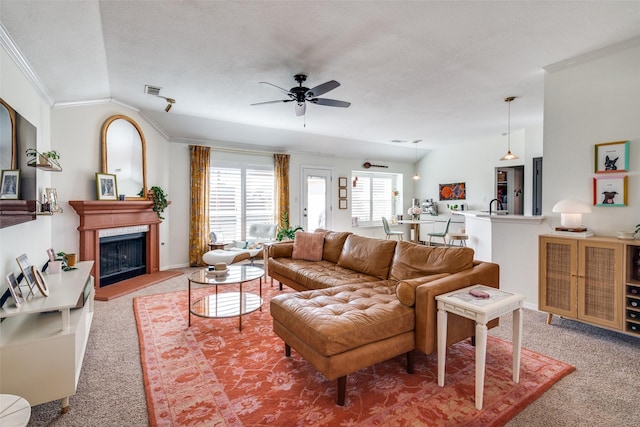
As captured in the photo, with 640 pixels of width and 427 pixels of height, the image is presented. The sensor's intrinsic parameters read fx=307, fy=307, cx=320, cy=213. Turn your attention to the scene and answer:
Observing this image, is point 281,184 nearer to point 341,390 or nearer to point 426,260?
point 426,260

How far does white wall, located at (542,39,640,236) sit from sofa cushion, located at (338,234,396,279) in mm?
1928

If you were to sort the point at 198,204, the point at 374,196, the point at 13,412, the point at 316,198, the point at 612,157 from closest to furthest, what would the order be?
the point at 13,412
the point at 612,157
the point at 198,204
the point at 316,198
the point at 374,196

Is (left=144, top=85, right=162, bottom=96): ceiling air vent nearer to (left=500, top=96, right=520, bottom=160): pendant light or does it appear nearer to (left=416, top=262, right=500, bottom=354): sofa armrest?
(left=416, top=262, right=500, bottom=354): sofa armrest

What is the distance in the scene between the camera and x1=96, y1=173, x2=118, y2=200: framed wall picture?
4.40 metres

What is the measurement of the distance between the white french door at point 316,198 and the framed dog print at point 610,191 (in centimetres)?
541

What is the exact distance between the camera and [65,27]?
8.07 feet

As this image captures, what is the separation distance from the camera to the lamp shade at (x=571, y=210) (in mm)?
3096

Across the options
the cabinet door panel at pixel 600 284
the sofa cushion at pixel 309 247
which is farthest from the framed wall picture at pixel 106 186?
the cabinet door panel at pixel 600 284

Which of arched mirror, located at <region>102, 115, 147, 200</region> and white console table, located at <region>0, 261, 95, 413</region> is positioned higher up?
arched mirror, located at <region>102, 115, 147, 200</region>

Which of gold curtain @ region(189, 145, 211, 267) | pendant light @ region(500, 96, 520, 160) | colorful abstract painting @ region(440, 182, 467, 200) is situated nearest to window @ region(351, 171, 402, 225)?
colorful abstract painting @ region(440, 182, 467, 200)

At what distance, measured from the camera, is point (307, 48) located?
117 inches

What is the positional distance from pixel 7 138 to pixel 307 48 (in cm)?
248

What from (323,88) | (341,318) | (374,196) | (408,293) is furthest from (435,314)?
(374,196)

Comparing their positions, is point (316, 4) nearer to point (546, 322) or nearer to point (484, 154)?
point (546, 322)
